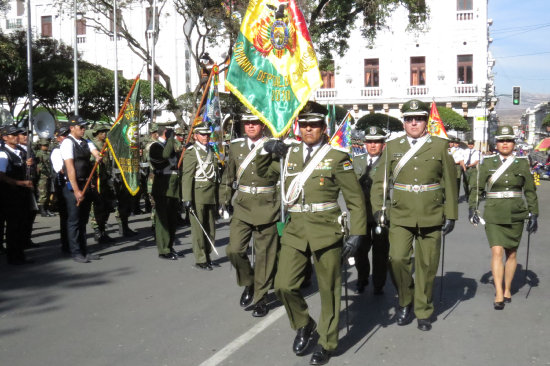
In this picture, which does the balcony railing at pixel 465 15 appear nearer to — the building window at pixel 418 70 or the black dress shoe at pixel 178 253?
the building window at pixel 418 70

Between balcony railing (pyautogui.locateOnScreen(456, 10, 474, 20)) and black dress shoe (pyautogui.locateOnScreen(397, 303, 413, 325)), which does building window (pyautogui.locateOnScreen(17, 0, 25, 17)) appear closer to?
balcony railing (pyautogui.locateOnScreen(456, 10, 474, 20))

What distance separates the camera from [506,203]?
664 centimetres

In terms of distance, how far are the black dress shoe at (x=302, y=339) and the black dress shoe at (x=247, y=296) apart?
1525 millimetres

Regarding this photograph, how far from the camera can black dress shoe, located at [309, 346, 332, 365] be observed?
15.6 ft

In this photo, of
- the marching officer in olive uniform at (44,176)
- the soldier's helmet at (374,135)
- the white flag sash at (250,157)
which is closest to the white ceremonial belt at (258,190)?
the white flag sash at (250,157)

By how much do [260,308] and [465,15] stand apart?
4125 centimetres

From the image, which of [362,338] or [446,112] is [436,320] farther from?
[446,112]

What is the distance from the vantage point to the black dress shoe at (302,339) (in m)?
4.96

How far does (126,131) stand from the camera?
905 centimetres

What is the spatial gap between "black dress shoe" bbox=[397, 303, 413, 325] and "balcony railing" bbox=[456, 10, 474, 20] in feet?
134

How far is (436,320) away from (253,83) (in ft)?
9.18

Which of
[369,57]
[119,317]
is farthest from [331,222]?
[369,57]

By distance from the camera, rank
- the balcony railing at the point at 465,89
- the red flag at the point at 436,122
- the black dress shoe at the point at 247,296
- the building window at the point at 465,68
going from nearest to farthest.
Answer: the black dress shoe at the point at 247,296, the red flag at the point at 436,122, the balcony railing at the point at 465,89, the building window at the point at 465,68

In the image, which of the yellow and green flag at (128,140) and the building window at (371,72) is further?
the building window at (371,72)
